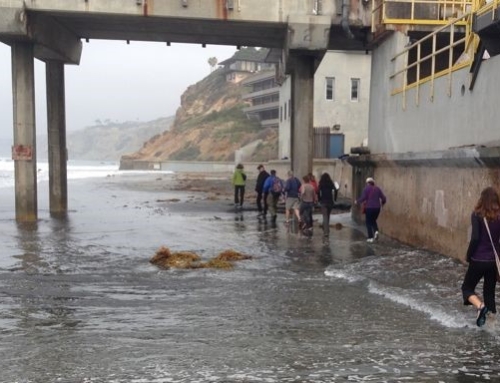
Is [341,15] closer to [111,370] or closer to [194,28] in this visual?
[194,28]

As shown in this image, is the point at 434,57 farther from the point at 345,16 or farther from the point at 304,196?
the point at 345,16

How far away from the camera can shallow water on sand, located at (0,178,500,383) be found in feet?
18.7

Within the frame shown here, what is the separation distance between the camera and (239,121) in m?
118

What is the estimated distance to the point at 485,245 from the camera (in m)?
6.85

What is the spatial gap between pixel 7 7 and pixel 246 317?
553 inches

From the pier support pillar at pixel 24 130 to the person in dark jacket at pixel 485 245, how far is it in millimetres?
15748

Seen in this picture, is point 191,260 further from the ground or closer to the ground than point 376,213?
closer to the ground

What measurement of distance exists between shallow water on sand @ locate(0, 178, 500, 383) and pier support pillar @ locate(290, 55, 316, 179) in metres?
6.57

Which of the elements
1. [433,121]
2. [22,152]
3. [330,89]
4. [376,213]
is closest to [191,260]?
[376,213]

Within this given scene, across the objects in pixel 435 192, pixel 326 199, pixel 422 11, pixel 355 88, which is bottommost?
pixel 326 199

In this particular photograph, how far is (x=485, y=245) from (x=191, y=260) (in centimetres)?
642

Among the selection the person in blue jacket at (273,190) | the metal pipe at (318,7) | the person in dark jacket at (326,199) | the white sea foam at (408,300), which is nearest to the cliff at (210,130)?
the person in blue jacket at (273,190)

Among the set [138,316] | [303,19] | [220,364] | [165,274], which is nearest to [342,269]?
[165,274]

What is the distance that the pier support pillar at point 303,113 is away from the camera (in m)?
20.3
